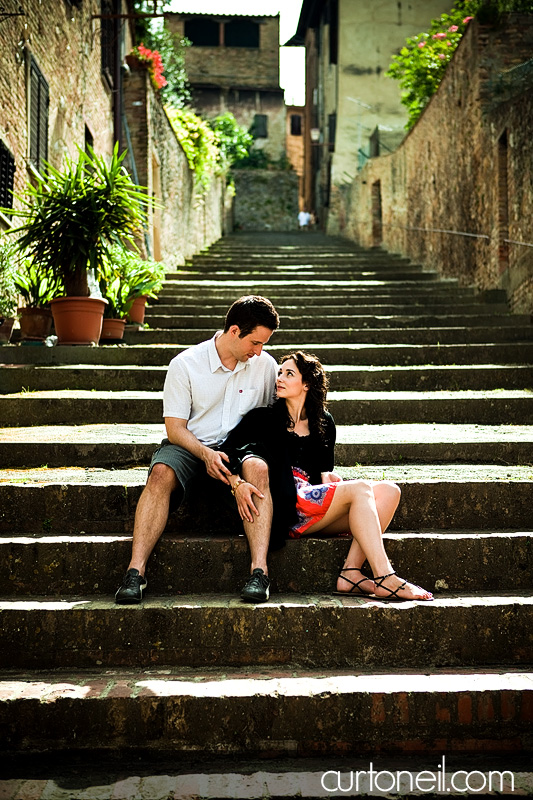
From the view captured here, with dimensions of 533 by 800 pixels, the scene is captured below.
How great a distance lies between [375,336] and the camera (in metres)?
7.68

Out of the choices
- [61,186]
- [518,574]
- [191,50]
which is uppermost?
[191,50]

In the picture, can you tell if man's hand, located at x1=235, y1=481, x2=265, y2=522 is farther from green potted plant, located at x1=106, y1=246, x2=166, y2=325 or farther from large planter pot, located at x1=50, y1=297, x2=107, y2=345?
green potted plant, located at x1=106, y1=246, x2=166, y2=325

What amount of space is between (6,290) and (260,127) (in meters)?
26.7

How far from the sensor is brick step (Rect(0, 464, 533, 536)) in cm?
375

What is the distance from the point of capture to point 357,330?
7688 mm

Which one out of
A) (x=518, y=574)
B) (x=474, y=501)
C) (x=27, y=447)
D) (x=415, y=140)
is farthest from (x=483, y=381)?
(x=415, y=140)

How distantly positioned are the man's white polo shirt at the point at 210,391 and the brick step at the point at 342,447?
0.95 m

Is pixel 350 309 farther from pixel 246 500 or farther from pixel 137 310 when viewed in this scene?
pixel 246 500

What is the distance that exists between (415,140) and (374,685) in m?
11.8

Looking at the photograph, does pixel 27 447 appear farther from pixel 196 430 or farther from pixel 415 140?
pixel 415 140

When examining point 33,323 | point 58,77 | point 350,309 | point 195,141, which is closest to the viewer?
point 33,323

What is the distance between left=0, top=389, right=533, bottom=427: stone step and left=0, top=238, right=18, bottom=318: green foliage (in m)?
1.49

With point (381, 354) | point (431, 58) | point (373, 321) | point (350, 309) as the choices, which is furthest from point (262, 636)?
point (431, 58)

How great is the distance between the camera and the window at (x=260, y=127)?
1247 inches
